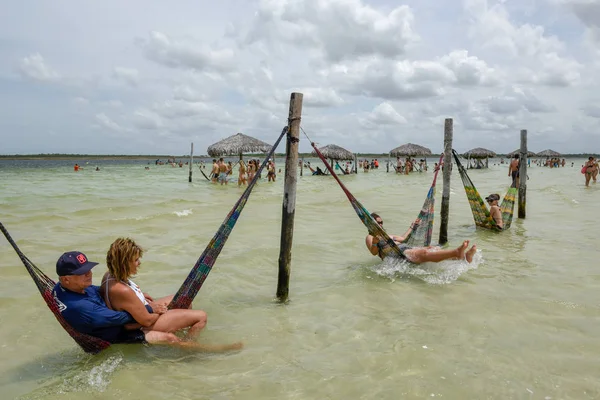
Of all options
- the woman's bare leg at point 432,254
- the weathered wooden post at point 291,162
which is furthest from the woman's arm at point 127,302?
the woman's bare leg at point 432,254

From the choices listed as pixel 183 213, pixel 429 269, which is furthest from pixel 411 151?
pixel 429 269

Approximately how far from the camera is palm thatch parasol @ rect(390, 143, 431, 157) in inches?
1272

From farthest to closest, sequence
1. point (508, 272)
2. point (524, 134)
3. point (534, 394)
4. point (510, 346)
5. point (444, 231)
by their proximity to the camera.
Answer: point (524, 134)
point (444, 231)
point (508, 272)
point (510, 346)
point (534, 394)

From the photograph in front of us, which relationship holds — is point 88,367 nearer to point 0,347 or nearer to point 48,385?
point 48,385

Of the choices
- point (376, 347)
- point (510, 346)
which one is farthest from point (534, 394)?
point (376, 347)

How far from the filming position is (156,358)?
3297 millimetres

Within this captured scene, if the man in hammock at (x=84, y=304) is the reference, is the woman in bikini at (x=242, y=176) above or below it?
above

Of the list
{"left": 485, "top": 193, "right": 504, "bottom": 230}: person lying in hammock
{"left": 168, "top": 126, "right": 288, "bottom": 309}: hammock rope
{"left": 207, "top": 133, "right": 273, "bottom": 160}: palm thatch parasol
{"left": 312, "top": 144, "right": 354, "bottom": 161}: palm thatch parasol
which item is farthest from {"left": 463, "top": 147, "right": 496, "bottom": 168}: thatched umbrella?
{"left": 168, "top": 126, "right": 288, "bottom": 309}: hammock rope

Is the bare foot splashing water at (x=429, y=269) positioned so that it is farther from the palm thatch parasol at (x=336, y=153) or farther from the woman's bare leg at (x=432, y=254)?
the palm thatch parasol at (x=336, y=153)

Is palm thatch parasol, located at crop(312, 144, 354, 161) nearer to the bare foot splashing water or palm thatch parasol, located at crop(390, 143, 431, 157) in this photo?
palm thatch parasol, located at crop(390, 143, 431, 157)

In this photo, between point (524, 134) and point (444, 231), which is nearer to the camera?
point (444, 231)

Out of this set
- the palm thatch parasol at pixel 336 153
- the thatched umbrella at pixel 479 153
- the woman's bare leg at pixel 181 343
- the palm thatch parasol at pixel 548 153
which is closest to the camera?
the woman's bare leg at pixel 181 343

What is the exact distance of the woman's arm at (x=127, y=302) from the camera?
10.0 ft

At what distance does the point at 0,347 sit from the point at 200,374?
1849 mm
